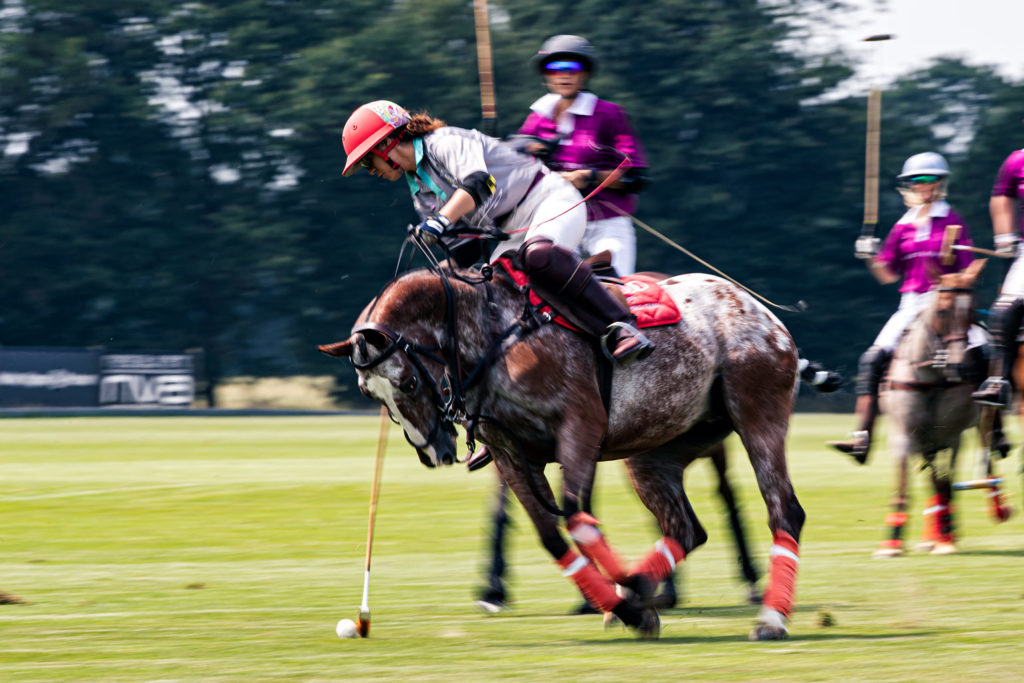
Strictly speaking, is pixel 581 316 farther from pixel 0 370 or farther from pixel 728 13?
pixel 728 13

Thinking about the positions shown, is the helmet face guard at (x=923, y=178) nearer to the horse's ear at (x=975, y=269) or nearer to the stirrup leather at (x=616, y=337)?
the horse's ear at (x=975, y=269)

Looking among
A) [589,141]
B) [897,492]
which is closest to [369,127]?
[589,141]

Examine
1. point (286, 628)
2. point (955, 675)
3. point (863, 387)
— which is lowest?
point (863, 387)

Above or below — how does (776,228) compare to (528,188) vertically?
below

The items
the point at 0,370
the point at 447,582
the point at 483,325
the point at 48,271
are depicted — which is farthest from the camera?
the point at 48,271

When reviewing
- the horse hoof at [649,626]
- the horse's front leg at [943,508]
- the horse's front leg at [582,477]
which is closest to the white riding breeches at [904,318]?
the horse's front leg at [943,508]

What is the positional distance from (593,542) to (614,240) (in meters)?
1.91

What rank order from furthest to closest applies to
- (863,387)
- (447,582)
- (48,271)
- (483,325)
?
1. (48,271)
2. (863,387)
3. (447,582)
4. (483,325)

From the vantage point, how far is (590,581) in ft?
22.1

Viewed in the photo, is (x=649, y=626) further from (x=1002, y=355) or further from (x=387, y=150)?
(x=1002, y=355)

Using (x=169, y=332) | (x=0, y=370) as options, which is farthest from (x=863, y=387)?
(x=169, y=332)

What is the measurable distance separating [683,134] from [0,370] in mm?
22266

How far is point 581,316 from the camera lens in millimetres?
6875

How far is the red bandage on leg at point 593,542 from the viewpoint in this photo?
6.72 metres
